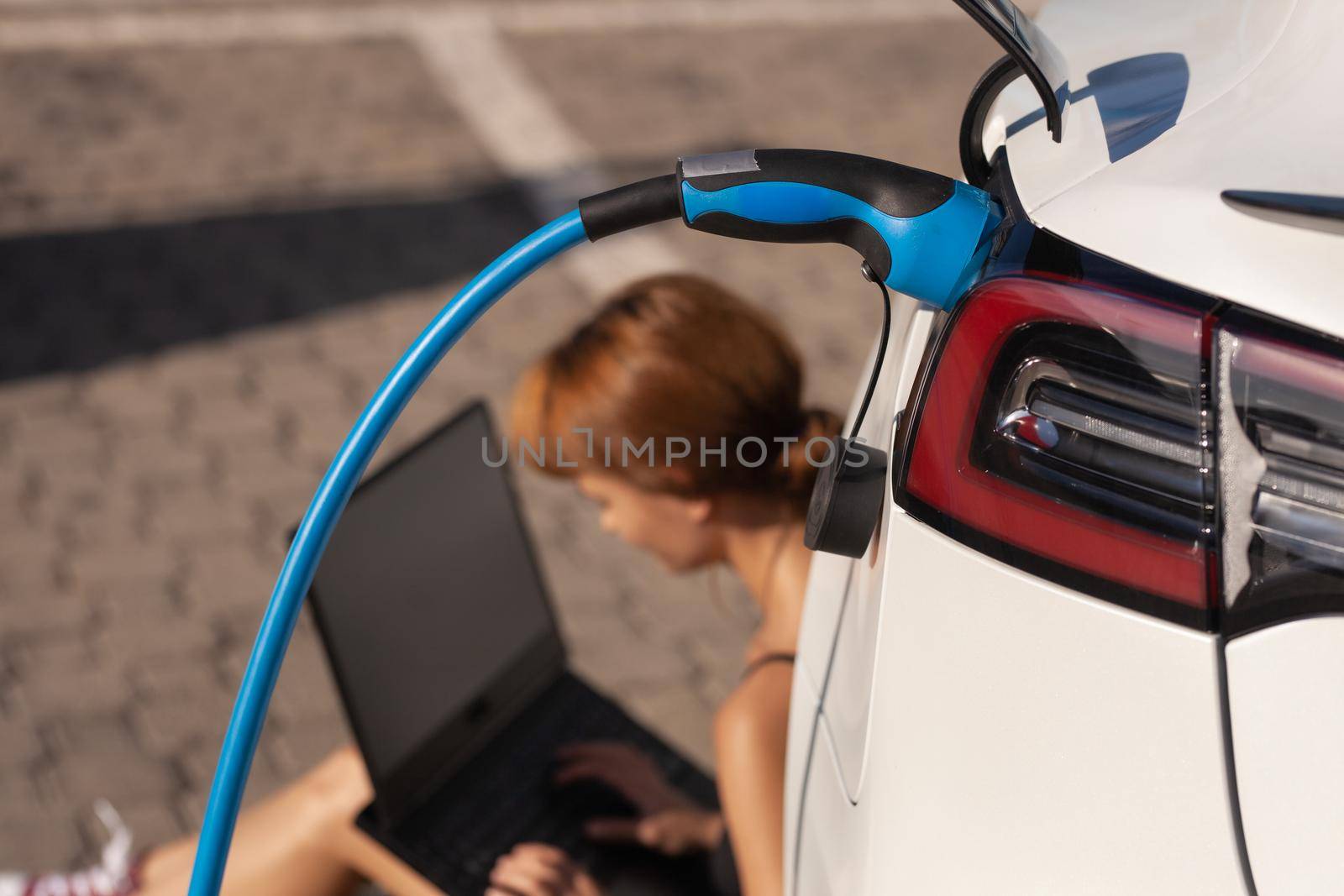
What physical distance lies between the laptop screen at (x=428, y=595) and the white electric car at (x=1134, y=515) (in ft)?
3.03

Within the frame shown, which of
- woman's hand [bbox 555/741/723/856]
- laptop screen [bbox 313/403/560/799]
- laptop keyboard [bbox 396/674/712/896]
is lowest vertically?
laptop keyboard [bbox 396/674/712/896]

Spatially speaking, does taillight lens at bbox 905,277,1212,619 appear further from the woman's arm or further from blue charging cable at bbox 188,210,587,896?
the woman's arm

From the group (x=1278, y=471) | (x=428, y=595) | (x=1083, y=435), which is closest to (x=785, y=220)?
(x=1083, y=435)

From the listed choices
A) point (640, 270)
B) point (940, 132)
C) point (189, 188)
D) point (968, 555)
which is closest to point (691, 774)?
point (968, 555)

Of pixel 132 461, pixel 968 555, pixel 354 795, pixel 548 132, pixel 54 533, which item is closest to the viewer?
pixel 968 555

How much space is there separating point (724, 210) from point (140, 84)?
538 centimetres

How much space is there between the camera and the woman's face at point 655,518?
76.3 inches

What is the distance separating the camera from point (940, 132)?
5.85m

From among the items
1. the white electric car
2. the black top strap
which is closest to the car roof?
the white electric car

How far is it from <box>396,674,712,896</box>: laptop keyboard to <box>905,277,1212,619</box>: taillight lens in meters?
1.11

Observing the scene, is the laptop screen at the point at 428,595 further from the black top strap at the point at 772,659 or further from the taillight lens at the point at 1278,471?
the taillight lens at the point at 1278,471

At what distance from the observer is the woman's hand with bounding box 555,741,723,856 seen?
1909mm

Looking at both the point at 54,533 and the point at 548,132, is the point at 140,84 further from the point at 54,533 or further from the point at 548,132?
the point at 54,533

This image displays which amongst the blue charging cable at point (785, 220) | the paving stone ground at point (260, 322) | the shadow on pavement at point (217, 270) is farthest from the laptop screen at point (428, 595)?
the shadow on pavement at point (217, 270)
